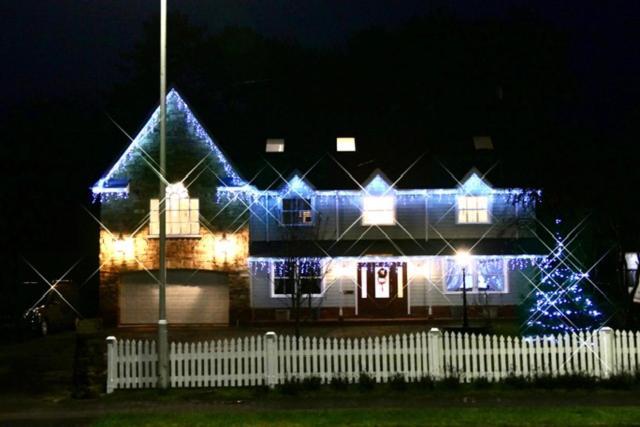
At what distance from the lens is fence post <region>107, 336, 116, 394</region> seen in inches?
609

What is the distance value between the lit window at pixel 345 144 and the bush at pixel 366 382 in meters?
19.1

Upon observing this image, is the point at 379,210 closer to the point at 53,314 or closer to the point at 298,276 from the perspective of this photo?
the point at 298,276

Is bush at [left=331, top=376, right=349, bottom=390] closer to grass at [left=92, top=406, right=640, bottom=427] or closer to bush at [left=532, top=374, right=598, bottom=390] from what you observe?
grass at [left=92, top=406, right=640, bottom=427]

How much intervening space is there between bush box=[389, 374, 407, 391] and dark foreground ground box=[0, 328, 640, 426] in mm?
39

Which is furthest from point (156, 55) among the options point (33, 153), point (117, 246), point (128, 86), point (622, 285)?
point (622, 285)

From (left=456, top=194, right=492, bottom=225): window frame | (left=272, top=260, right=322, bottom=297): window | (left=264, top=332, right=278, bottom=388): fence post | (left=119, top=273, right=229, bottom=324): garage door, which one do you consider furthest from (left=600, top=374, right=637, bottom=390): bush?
(left=119, top=273, right=229, bottom=324): garage door

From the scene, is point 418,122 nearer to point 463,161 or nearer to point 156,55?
point 463,161

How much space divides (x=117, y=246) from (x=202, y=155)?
15.2ft

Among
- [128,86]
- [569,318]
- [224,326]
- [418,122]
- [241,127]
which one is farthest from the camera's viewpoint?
[128,86]

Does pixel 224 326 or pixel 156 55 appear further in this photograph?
pixel 156 55

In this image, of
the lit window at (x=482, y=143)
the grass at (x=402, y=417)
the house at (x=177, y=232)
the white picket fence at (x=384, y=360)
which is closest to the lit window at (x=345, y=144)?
the lit window at (x=482, y=143)

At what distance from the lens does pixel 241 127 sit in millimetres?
37188

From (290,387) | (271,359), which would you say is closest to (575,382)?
(290,387)

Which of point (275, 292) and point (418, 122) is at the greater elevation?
point (418, 122)
